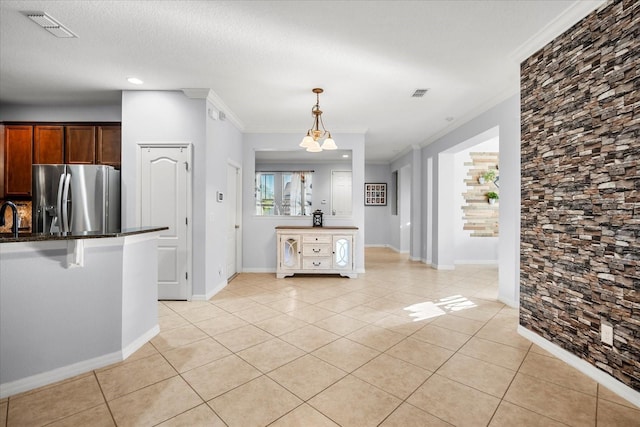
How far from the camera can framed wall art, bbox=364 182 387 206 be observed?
952cm

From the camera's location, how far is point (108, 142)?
4156 millimetres

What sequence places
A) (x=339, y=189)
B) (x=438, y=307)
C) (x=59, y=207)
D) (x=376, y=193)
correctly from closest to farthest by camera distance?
1. (x=59, y=207)
2. (x=438, y=307)
3. (x=339, y=189)
4. (x=376, y=193)

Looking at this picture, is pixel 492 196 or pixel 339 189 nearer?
pixel 492 196

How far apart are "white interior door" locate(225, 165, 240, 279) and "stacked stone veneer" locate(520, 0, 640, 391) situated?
157 inches

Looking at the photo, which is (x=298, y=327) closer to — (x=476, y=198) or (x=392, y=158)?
(x=476, y=198)

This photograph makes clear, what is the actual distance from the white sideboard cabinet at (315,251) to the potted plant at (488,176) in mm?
3254

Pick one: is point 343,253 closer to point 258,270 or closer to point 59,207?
point 258,270

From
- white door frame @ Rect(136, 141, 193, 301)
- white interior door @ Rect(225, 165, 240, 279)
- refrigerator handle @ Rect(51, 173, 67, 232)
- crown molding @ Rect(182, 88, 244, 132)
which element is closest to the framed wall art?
white interior door @ Rect(225, 165, 240, 279)

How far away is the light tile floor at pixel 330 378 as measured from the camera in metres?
1.73

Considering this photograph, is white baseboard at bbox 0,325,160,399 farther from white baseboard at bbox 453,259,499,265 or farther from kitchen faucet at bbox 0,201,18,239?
white baseboard at bbox 453,259,499,265

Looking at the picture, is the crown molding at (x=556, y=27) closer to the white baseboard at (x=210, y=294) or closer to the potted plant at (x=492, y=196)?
the potted plant at (x=492, y=196)

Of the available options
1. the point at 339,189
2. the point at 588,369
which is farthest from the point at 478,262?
the point at 588,369

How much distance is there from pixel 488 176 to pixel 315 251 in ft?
13.4

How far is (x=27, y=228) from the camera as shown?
14.2ft
